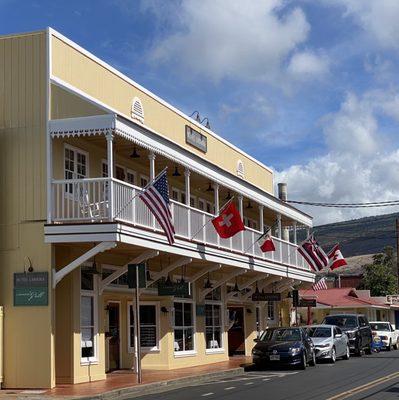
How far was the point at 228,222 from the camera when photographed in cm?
2447

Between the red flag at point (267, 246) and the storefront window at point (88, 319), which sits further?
the red flag at point (267, 246)

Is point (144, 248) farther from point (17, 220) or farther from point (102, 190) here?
point (17, 220)

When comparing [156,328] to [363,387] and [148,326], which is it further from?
[363,387]

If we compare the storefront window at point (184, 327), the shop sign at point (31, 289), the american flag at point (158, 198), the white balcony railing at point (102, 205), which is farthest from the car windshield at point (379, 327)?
the shop sign at point (31, 289)

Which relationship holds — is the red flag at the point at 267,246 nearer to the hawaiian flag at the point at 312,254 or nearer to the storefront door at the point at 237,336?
the hawaiian flag at the point at 312,254

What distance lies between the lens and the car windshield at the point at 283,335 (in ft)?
86.2

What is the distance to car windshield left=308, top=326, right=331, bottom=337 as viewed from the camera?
29891 mm

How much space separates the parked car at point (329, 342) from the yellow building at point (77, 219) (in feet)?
20.6

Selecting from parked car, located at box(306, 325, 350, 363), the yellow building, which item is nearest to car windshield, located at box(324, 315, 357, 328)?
parked car, located at box(306, 325, 350, 363)

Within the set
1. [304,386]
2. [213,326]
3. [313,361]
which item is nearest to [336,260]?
[213,326]

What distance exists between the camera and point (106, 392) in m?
17.4

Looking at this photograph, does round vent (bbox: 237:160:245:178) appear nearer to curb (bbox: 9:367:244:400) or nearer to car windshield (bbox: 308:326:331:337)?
car windshield (bbox: 308:326:331:337)

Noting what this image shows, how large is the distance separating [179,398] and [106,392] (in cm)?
165

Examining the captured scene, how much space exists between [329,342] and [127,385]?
12.2m
